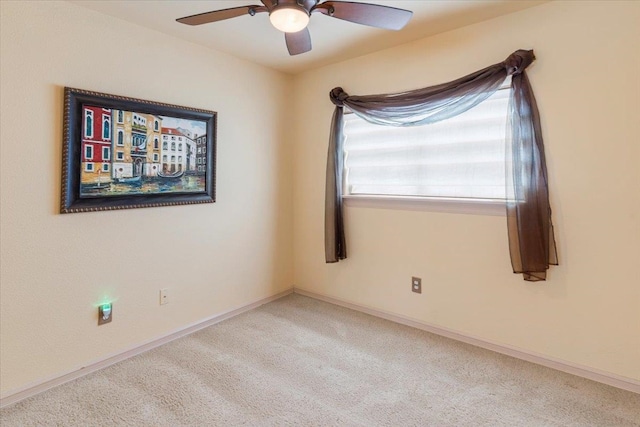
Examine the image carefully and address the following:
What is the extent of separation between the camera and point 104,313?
230cm

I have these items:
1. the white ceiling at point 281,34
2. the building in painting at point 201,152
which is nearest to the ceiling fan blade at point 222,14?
the white ceiling at point 281,34

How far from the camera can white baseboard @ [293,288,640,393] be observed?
6.75 ft

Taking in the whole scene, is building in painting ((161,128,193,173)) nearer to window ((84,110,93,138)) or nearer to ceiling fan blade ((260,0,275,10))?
window ((84,110,93,138))

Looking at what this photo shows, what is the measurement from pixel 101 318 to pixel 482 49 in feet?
10.4

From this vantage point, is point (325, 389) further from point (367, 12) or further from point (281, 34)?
point (281, 34)

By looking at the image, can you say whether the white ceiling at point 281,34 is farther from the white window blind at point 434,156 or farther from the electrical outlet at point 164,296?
the electrical outlet at point 164,296

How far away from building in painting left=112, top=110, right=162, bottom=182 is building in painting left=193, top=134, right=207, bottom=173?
31 centimetres

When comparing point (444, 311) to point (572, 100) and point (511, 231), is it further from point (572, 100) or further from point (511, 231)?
point (572, 100)

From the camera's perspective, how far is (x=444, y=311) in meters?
2.74

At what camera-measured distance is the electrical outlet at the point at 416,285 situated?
2.85m

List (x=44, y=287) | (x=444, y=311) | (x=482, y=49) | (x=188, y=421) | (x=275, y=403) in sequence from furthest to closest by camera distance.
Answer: (x=444, y=311) → (x=482, y=49) → (x=44, y=287) → (x=275, y=403) → (x=188, y=421)

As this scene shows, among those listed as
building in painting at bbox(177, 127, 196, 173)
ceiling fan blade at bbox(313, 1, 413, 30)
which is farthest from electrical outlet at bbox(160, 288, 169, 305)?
ceiling fan blade at bbox(313, 1, 413, 30)

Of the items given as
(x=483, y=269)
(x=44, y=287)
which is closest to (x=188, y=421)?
(x=44, y=287)

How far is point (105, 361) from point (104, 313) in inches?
12.5
